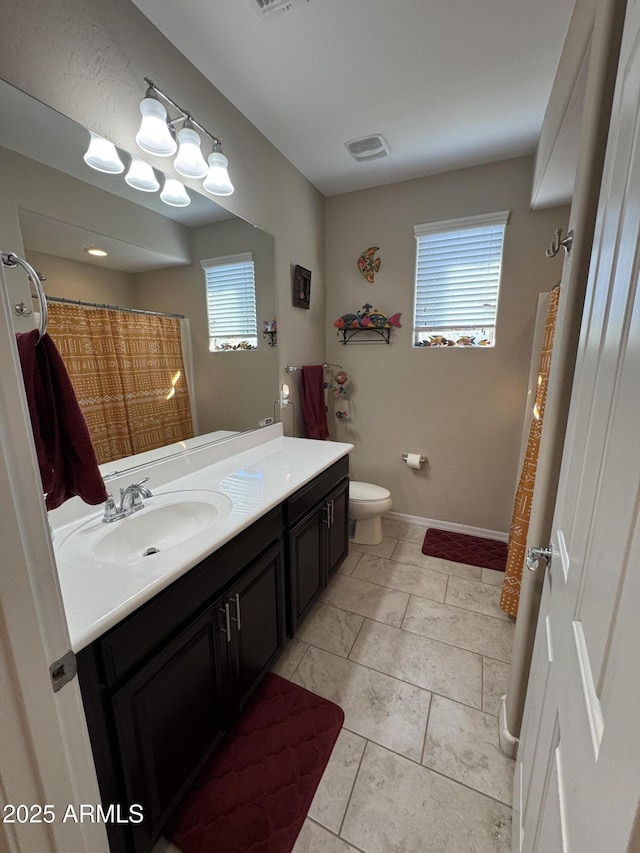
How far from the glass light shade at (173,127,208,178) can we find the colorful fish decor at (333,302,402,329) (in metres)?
1.50

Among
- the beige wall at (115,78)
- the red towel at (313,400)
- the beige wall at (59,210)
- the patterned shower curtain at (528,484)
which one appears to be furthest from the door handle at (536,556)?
the red towel at (313,400)

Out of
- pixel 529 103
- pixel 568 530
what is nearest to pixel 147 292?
pixel 568 530

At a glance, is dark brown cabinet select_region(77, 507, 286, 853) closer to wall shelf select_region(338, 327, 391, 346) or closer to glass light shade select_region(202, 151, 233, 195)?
glass light shade select_region(202, 151, 233, 195)

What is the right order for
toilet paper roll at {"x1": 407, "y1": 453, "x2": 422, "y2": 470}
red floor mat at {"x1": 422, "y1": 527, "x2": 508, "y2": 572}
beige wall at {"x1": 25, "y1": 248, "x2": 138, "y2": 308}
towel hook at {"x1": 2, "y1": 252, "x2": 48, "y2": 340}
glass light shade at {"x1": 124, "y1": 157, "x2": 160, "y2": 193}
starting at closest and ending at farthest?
towel hook at {"x1": 2, "y1": 252, "x2": 48, "y2": 340}, beige wall at {"x1": 25, "y1": 248, "x2": 138, "y2": 308}, glass light shade at {"x1": 124, "y1": 157, "x2": 160, "y2": 193}, red floor mat at {"x1": 422, "y1": 527, "x2": 508, "y2": 572}, toilet paper roll at {"x1": 407, "y1": 453, "x2": 422, "y2": 470}

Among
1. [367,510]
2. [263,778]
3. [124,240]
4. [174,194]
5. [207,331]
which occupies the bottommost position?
[263,778]

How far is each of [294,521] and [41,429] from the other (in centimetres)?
103

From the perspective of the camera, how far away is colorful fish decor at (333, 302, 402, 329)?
2689 millimetres

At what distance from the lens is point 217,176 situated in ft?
5.34

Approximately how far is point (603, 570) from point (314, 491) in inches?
53.2

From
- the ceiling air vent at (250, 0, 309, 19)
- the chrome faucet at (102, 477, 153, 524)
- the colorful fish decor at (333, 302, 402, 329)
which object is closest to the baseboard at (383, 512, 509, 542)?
the colorful fish decor at (333, 302, 402, 329)

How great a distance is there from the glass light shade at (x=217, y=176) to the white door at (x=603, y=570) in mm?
1532

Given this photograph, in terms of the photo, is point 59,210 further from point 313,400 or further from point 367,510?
point 367,510

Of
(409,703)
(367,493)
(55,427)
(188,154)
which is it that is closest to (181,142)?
(188,154)

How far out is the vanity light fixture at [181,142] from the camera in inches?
51.0
